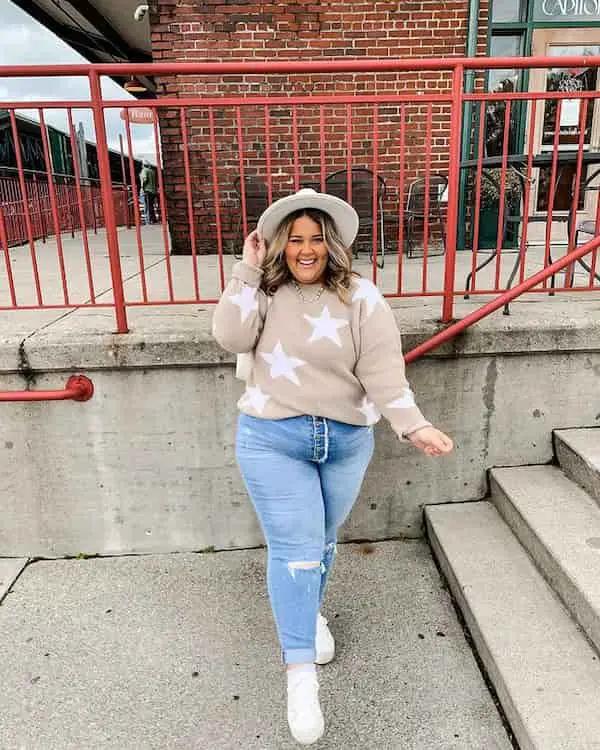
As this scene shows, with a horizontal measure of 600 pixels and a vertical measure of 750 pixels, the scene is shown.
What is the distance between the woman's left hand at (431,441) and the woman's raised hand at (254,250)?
A: 2.31 ft

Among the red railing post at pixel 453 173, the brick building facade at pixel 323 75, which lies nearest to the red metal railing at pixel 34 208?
the brick building facade at pixel 323 75

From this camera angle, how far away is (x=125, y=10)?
9.23m

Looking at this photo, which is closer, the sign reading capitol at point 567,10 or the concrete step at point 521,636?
the concrete step at point 521,636

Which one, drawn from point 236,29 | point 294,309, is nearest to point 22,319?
point 294,309

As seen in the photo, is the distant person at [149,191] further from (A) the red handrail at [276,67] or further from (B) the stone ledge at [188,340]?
(B) the stone ledge at [188,340]

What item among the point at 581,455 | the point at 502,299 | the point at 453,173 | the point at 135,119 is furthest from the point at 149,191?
the point at 581,455

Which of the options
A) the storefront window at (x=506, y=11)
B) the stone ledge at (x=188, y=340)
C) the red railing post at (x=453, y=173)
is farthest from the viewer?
the storefront window at (x=506, y=11)

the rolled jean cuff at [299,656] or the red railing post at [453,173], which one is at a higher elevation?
the red railing post at [453,173]

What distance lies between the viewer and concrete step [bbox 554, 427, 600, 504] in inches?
110

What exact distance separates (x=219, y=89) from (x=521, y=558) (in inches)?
207

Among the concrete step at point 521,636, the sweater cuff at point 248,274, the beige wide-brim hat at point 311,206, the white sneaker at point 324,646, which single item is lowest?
the white sneaker at point 324,646

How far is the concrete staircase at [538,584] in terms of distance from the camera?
197 cm

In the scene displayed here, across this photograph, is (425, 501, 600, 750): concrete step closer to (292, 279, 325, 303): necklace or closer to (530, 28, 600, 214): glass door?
(292, 279, 325, 303): necklace

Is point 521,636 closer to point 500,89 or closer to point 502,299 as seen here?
point 502,299
